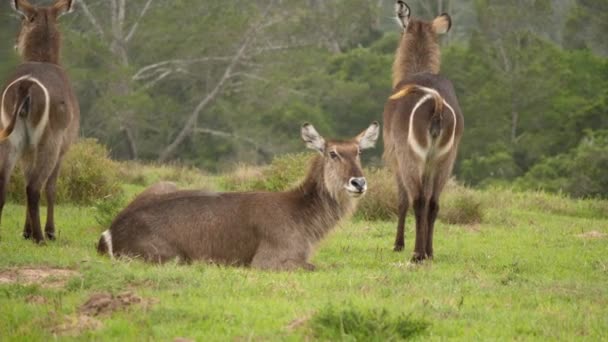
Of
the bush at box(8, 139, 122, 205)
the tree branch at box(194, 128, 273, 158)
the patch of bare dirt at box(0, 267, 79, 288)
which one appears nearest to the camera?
the patch of bare dirt at box(0, 267, 79, 288)

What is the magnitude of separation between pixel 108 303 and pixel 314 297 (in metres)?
1.44

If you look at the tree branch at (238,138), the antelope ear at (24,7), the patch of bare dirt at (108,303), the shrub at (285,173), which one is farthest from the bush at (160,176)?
the tree branch at (238,138)

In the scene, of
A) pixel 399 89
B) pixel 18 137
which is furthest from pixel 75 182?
pixel 399 89

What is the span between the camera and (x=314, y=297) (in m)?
7.05

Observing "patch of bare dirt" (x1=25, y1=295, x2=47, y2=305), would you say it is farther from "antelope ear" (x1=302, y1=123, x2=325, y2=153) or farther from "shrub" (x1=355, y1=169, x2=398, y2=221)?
"shrub" (x1=355, y1=169, x2=398, y2=221)

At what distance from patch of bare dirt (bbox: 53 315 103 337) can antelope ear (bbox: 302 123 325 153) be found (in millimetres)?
3234

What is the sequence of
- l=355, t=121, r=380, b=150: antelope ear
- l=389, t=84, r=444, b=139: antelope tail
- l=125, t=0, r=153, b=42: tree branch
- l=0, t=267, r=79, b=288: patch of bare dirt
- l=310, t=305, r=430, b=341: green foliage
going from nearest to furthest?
l=310, t=305, r=430, b=341: green foliage
l=0, t=267, r=79, b=288: patch of bare dirt
l=355, t=121, r=380, b=150: antelope ear
l=389, t=84, r=444, b=139: antelope tail
l=125, t=0, r=153, b=42: tree branch

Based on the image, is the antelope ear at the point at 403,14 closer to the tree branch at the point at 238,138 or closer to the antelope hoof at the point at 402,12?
the antelope hoof at the point at 402,12

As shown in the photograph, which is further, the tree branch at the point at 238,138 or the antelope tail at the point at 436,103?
the tree branch at the point at 238,138

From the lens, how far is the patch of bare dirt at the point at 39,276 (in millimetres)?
7254

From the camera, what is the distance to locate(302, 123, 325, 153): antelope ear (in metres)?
8.90

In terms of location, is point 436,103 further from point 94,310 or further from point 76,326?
point 76,326

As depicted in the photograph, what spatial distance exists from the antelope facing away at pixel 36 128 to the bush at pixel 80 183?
3032mm

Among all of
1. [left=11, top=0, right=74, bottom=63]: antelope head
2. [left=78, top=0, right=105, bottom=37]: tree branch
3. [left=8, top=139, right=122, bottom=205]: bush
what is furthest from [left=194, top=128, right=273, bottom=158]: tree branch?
[left=11, top=0, right=74, bottom=63]: antelope head
